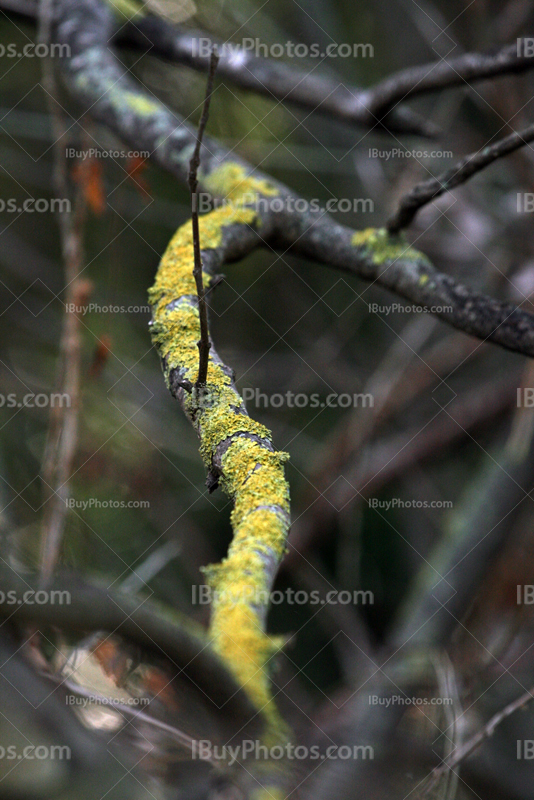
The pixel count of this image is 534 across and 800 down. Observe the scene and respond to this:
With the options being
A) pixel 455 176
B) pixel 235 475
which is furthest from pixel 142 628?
pixel 455 176

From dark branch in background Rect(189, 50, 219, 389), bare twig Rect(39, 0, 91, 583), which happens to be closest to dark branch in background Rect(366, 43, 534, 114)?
dark branch in background Rect(189, 50, 219, 389)

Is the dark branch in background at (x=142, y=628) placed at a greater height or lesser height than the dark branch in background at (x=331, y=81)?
lesser

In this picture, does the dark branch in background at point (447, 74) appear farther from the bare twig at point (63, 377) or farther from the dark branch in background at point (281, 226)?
the bare twig at point (63, 377)

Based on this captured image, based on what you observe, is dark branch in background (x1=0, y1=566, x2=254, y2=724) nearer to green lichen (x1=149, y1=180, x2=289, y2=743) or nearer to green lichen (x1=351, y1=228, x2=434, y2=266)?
green lichen (x1=149, y1=180, x2=289, y2=743)

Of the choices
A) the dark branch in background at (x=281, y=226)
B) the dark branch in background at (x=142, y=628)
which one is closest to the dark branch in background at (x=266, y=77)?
the dark branch in background at (x=281, y=226)

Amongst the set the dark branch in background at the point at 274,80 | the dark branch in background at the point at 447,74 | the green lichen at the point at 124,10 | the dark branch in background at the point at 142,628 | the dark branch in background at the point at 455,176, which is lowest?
the dark branch in background at the point at 142,628

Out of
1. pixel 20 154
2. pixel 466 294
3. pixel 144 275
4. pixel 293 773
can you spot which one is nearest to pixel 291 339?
pixel 144 275
